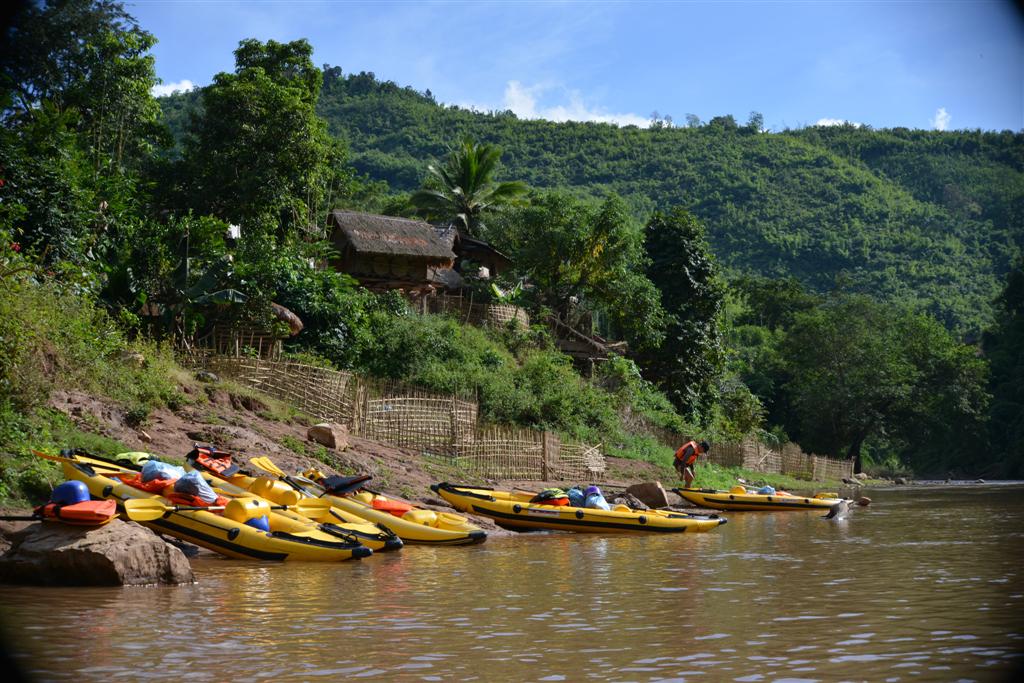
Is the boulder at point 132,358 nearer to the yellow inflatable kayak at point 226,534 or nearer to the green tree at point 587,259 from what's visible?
the yellow inflatable kayak at point 226,534

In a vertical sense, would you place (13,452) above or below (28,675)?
above

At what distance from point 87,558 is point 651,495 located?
1337 centimetres

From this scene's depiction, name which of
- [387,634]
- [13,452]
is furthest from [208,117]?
[387,634]

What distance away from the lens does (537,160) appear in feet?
305

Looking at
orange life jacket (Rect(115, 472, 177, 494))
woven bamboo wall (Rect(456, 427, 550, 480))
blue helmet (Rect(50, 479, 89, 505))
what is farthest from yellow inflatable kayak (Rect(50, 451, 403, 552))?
woven bamboo wall (Rect(456, 427, 550, 480))

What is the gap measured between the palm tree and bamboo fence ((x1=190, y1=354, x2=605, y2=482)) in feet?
68.7

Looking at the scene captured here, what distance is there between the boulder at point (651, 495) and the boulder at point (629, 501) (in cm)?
15

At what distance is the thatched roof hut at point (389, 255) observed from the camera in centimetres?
3375

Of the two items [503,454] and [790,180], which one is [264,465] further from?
[790,180]

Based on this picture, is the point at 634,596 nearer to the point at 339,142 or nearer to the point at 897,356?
the point at 339,142

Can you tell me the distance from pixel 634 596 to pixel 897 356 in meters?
47.0

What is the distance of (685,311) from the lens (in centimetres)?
4091

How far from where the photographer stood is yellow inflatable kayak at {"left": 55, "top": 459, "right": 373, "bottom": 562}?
39.8 ft

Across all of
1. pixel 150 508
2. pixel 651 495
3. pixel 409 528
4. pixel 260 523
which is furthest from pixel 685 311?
pixel 150 508
